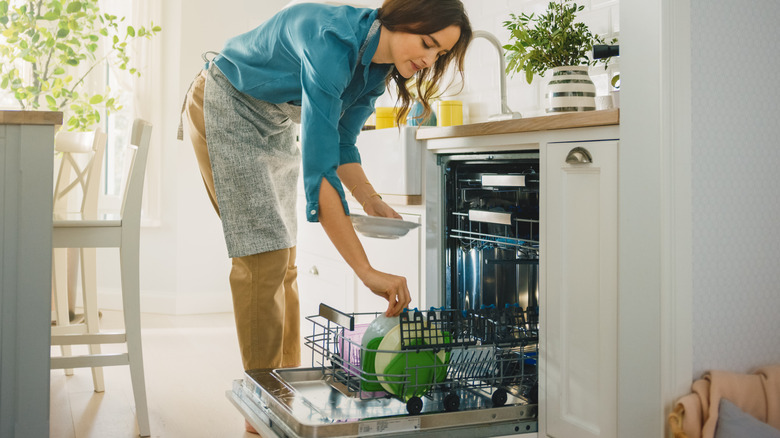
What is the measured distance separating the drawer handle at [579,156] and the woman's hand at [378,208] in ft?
1.84

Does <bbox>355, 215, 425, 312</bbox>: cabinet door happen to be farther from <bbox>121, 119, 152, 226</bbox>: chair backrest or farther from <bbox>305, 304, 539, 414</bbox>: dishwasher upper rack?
<bbox>121, 119, 152, 226</bbox>: chair backrest

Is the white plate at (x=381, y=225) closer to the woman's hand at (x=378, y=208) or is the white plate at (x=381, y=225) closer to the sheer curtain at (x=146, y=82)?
the woman's hand at (x=378, y=208)

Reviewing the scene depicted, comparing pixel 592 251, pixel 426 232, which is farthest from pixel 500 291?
pixel 592 251

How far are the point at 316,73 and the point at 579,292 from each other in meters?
0.68

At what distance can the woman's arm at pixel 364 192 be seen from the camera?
1801mm

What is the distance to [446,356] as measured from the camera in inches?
52.5

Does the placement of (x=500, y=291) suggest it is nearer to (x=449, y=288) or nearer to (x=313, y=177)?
(x=449, y=288)

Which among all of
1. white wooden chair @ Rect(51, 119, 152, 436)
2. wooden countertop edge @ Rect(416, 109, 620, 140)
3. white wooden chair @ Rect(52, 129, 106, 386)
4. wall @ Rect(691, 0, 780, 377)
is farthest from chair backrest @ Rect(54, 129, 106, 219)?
wall @ Rect(691, 0, 780, 377)

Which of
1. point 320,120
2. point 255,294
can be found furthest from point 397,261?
point 320,120

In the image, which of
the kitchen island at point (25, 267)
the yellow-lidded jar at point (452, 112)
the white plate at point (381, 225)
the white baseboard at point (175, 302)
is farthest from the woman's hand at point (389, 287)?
the white baseboard at point (175, 302)

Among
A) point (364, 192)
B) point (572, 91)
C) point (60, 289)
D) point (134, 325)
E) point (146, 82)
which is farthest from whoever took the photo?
point (146, 82)

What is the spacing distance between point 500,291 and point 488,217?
0.71 feet

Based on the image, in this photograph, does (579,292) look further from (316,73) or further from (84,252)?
(84,252)

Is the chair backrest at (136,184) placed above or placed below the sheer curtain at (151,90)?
below
